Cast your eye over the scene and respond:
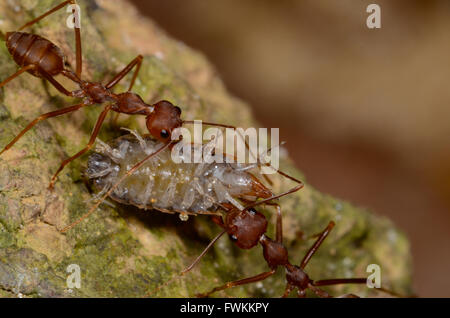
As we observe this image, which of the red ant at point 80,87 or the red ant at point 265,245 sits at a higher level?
the red ant at point 80,87

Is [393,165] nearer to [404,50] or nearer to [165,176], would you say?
[404,50]

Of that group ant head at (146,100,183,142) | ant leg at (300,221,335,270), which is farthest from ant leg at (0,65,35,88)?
ant leg at (300,221,335,270)

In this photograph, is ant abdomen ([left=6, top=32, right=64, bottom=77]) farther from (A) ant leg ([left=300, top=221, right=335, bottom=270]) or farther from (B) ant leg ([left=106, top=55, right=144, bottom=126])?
(A) ant leg ([left=300, top=221, right=335, bottom=270])

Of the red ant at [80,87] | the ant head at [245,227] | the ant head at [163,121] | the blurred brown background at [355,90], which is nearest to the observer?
the red ant at [80,87]

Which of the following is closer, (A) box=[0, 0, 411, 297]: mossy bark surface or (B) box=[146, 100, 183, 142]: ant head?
(A) box=[0, 0, 411, 297]: mossy bark surface

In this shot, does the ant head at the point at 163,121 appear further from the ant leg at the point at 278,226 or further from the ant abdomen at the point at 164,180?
the ant leg at the point at 278,226

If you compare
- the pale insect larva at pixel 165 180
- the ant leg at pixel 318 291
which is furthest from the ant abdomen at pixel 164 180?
the ant leg at pixel 318 291

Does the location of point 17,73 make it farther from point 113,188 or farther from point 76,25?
point 113,188
